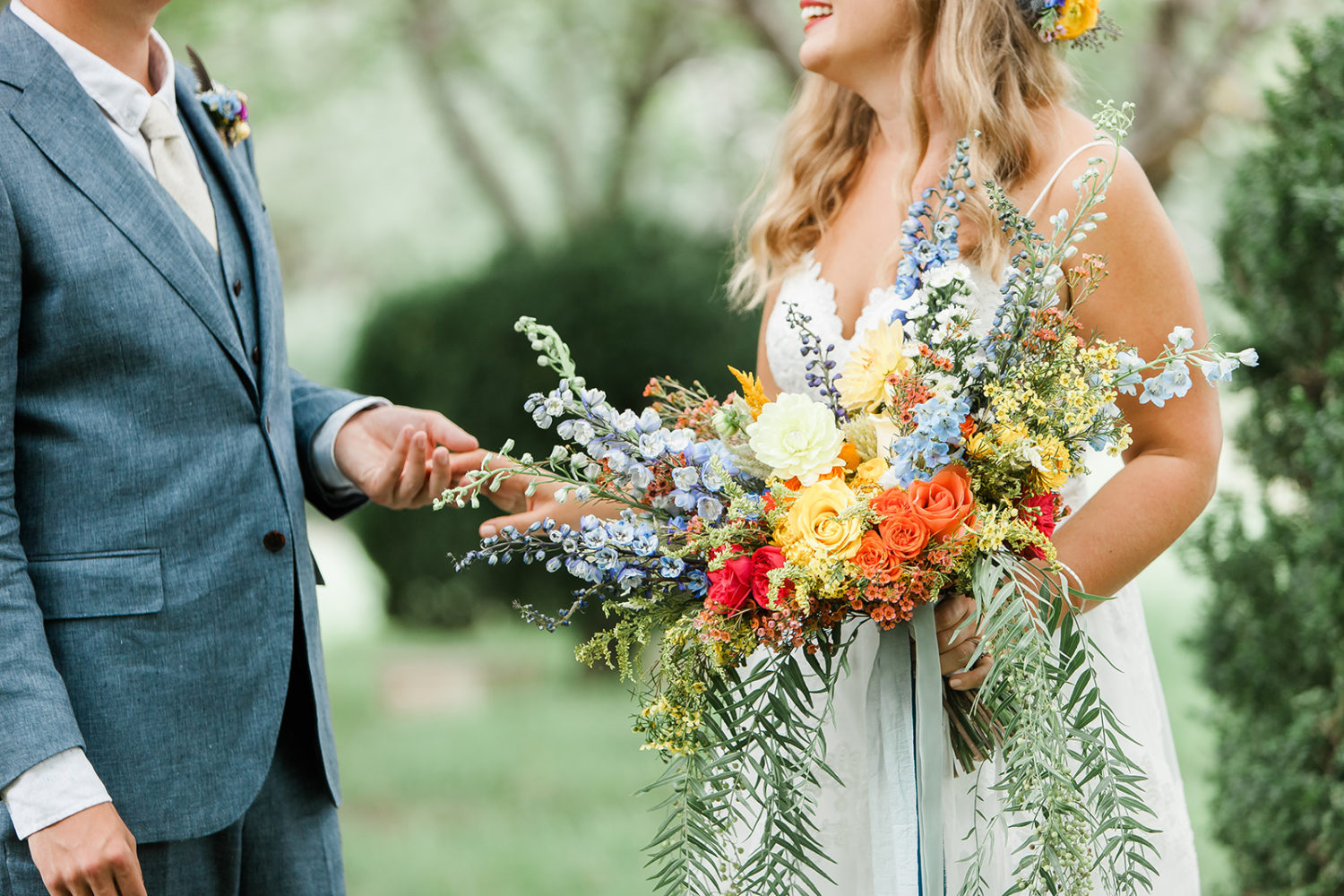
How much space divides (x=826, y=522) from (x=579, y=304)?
20.0 ft

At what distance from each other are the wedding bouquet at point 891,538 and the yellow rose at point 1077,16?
25.0 inches

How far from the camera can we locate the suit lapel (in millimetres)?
1902

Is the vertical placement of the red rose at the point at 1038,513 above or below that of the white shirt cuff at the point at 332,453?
below

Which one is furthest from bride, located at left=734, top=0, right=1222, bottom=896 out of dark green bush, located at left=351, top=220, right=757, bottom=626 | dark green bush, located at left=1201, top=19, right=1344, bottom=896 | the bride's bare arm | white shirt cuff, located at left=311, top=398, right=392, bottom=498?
dark green bush, located at left=351, top=220, right=757, bottom=626

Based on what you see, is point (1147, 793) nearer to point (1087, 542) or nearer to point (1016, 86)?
point (1087, 542)

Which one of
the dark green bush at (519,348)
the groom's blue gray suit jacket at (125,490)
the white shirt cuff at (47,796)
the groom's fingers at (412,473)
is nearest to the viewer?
the white shirt cuff at (47,796)

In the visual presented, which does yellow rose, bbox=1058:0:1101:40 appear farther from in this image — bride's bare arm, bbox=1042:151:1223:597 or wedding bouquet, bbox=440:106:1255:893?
wedding bouquet, bbox=440:106:1255:893

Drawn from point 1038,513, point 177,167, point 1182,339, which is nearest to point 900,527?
point 1038,513

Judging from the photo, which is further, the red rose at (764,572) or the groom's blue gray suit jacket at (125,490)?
the groom's blue gray suit jacket at (125,490)

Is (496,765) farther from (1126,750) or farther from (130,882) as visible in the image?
(130,882)

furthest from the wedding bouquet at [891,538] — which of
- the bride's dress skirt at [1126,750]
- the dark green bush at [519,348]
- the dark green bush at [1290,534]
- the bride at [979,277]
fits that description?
the dark green bush at [519,348]

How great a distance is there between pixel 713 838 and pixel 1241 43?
782 cm

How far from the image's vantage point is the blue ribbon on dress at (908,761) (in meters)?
1.77

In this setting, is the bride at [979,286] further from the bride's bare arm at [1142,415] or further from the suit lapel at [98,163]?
the suit lapel at [98,163]
